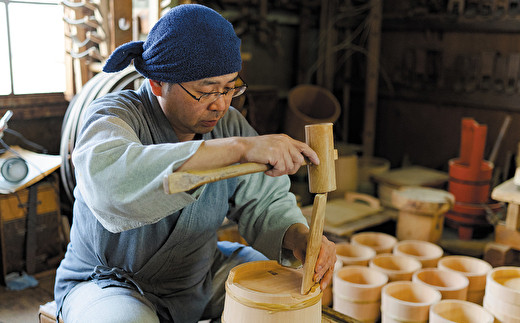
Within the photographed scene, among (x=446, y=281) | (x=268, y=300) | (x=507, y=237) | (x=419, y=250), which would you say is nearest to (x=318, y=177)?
(x=268, y=300)

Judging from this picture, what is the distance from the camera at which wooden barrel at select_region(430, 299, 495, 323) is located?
8.11ft

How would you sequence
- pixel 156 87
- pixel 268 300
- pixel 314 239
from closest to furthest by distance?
1. pixel 268 300
2. pixel 314 239
3. pixel 156 87

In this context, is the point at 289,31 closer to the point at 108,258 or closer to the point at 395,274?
the point at 395,274

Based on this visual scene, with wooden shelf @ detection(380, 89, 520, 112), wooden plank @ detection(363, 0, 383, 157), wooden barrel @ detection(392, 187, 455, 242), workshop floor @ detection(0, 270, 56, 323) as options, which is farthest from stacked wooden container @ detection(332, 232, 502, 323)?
wooden plank @ detection(363, 0, 383, 157)

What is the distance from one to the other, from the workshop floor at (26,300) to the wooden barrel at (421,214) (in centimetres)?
273

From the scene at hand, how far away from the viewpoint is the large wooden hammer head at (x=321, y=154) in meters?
1.70

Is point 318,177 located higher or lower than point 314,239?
higher

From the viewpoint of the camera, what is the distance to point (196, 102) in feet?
6.30

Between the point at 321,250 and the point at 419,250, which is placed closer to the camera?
the point at 321,250

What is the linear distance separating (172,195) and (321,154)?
0.53 meters

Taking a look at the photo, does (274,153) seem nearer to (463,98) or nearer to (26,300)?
(26,300)

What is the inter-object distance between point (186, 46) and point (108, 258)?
894mm

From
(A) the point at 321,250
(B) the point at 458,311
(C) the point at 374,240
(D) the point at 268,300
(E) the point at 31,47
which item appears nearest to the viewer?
(D) the point at 268,300

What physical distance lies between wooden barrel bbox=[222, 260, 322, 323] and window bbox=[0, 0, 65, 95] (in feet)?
11.0
